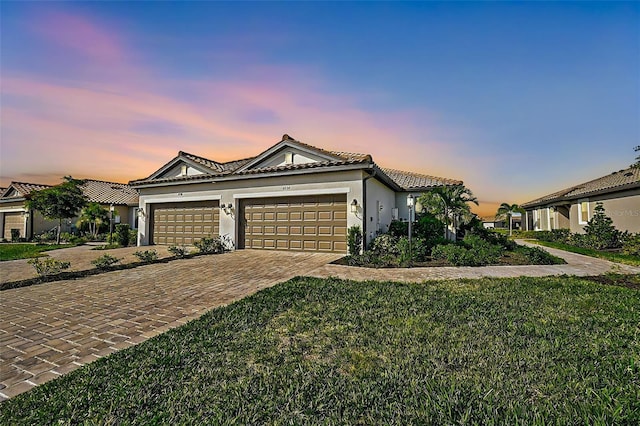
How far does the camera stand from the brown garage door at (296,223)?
38.7 feet

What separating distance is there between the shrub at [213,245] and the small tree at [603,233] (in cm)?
1833

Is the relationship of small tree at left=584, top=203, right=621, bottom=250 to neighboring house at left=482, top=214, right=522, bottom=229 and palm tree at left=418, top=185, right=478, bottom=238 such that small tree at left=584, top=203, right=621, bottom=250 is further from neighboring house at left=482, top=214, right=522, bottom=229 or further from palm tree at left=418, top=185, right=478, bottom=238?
neighboring house at left=482, top=214, right=522, bottom=229

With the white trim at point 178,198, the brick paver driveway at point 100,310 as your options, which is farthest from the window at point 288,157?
the brick paver driveway at point 100,310

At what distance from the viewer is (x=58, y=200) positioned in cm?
1759

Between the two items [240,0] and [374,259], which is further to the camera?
[374,259]

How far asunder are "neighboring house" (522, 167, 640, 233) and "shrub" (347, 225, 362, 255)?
12.4m

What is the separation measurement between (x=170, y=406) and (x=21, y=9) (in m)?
8.17

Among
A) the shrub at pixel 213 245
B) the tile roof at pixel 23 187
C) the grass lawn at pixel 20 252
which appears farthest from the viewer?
the tile roof at pixel 23 187

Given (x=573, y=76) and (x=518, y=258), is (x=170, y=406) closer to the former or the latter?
(x=518, y=258)

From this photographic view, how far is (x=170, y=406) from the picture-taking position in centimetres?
226

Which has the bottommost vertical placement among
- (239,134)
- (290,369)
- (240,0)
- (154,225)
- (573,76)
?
(290,369)

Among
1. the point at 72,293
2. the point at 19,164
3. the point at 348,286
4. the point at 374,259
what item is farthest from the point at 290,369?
the point at 19,164

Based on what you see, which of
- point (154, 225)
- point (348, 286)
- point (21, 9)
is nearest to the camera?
point (21, 9)

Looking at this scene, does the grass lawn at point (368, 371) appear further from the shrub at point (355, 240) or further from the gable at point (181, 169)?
the gable at point (181, 169)
